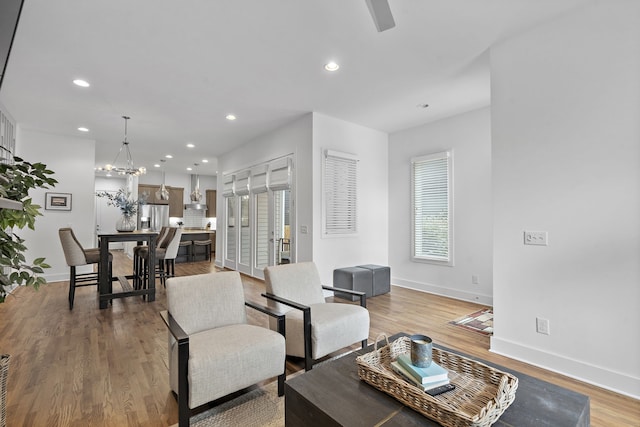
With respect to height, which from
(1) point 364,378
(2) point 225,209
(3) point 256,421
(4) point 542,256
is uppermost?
(2) point 225,209

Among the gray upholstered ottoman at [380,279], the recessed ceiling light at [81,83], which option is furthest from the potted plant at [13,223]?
the gray upholstered ottoman at [380,279]

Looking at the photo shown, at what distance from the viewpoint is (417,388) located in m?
1.30

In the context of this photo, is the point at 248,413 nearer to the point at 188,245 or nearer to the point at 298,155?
the point at 298,155

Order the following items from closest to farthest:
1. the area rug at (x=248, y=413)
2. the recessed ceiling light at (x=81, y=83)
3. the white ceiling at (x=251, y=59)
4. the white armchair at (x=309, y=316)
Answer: the area rug at (x=248, y=413)
the white armchair at (x=309, y=316)
the white ceiling at (x=251, y=59)
the recessed ceiling light at (x=81, y=83)

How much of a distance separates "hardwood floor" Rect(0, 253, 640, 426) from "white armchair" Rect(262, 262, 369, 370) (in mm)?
342

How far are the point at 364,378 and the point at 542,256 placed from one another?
2.07 m

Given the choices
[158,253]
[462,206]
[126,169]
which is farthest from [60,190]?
[462,206]

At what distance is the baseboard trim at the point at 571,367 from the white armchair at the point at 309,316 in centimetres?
132

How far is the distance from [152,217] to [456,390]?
11.3m

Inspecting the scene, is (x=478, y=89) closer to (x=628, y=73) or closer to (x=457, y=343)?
(x=628, y=73)

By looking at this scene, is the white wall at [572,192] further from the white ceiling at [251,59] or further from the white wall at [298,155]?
the white wall at [298,155]

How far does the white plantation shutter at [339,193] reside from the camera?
15.9 feet

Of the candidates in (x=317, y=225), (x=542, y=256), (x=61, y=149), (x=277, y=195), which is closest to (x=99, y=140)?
(x=61, y=149)

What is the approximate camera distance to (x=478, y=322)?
3701mm
